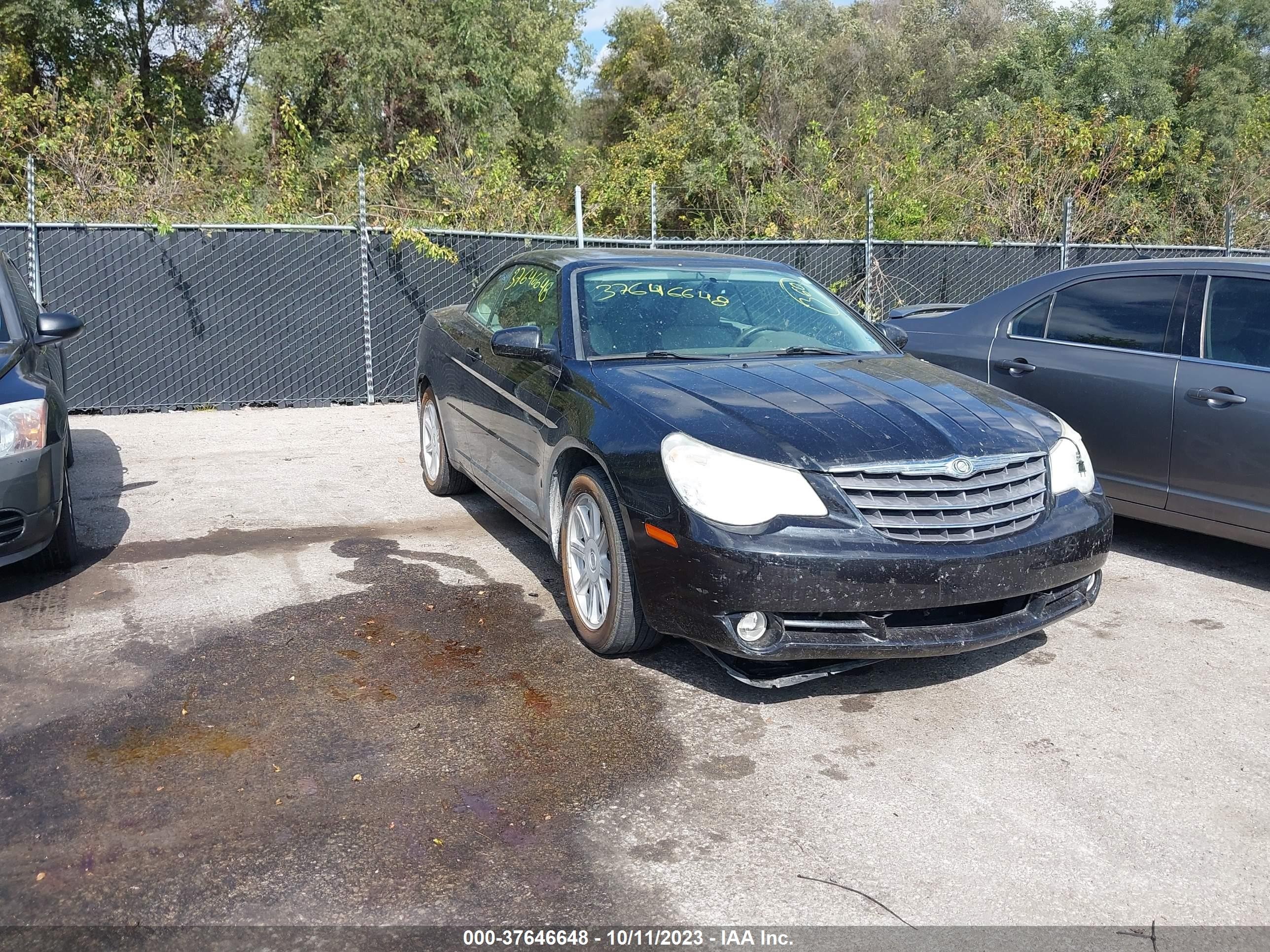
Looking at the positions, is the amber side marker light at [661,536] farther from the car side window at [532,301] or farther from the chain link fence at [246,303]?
the chain link fence at [246,303]

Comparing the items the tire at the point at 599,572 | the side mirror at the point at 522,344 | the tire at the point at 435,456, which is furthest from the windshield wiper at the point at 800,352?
the tire at the point at 435,456

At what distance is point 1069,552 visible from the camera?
4082 millimetres

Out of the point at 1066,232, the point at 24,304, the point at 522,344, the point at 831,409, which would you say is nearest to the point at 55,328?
the point at 24,304

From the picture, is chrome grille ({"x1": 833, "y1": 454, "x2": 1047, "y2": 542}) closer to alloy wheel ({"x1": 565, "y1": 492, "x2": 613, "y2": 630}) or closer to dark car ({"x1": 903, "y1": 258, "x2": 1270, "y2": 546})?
alloy wheel ({"x1": 565, "y1": 492, "x2": 613, "y2": 630})

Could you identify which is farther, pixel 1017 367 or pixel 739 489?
pixel 1017 367

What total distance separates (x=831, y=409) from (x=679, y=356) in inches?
36.0

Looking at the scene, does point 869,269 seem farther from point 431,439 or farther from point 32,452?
point 32,452

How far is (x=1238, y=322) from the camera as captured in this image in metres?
5.50

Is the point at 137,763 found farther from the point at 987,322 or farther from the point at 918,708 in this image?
the point at 987,322

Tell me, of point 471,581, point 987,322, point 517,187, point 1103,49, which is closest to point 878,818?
point 471,581

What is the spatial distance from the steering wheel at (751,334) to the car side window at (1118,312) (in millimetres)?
1966

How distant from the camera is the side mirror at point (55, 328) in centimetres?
588

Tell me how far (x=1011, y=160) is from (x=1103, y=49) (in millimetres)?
14471

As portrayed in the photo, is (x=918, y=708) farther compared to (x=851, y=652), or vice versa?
(x=918, y=708)
